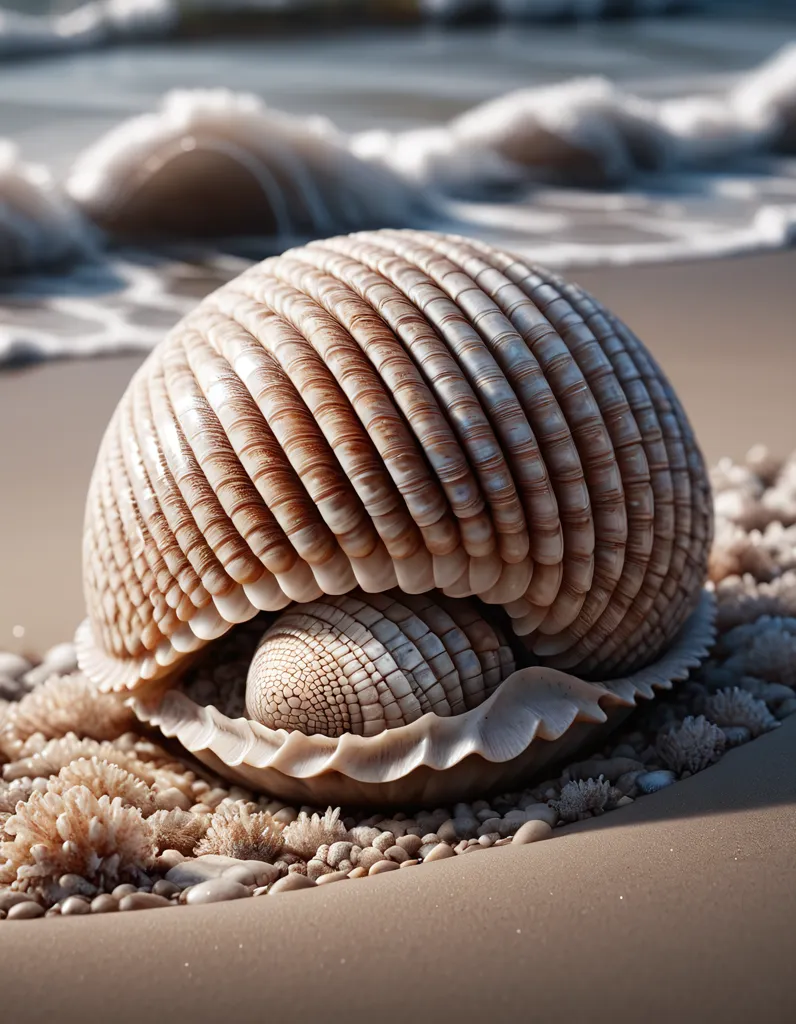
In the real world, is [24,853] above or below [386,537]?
below

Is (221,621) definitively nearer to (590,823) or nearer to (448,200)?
(590,823)

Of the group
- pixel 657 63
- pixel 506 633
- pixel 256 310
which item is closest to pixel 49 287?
pixel 256 310

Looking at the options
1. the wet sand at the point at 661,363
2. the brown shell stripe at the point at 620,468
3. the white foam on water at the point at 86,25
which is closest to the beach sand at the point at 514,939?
the brown shell stripe at the point at 620,468

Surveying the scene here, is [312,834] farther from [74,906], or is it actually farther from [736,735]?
[736,735]

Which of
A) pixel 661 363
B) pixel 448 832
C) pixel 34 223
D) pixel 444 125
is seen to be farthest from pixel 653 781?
pixel 444 125

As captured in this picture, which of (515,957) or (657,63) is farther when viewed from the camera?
(657,63)

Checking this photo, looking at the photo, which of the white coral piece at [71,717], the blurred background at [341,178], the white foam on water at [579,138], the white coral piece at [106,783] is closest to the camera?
the white coral piece at [106,783]

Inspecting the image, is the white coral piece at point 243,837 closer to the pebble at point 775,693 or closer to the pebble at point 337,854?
the pebble at point 337,854

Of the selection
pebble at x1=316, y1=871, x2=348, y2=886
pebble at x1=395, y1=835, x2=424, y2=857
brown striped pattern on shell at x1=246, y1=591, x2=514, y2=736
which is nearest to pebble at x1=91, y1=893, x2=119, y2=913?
pebble at x1=316, y1=871, x2=348, y2=886
